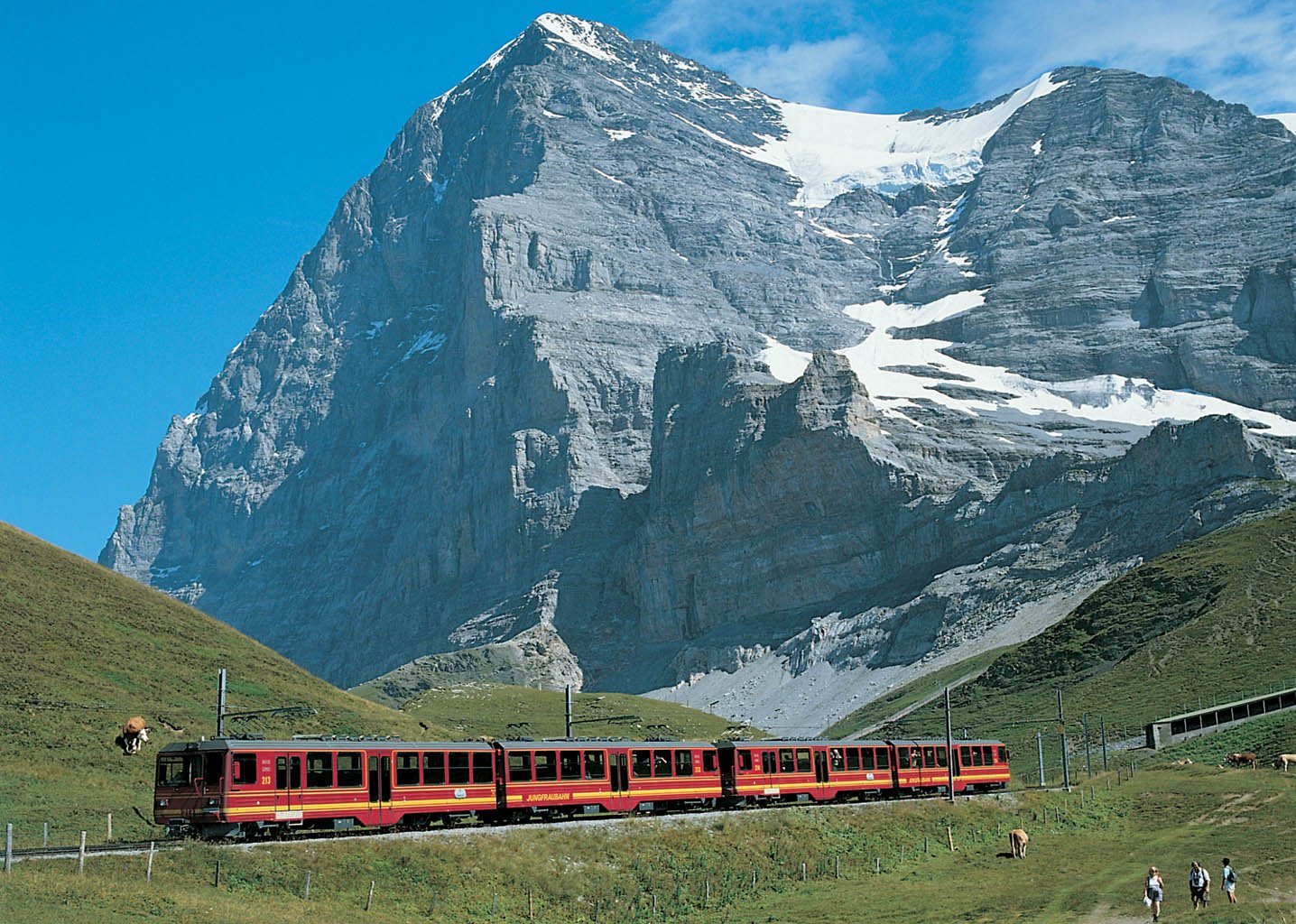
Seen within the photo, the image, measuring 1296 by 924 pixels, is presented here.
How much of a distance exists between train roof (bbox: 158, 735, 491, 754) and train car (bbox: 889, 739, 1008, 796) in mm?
32086

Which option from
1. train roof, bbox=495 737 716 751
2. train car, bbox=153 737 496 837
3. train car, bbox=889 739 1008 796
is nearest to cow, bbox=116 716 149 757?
train car, bbox=153 737 496 837

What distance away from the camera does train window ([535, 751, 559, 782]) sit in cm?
6041

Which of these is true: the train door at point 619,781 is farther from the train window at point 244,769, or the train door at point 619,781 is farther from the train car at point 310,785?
the train window at point 244,769

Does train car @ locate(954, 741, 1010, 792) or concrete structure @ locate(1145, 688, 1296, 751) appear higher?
concrete structure @ locate(1145, 688, 1296, 751)

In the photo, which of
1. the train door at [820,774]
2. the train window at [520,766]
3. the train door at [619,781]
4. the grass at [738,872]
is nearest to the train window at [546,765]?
the train window at [520,766]

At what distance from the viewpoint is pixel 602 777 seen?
63125 mm

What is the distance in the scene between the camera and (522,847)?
54.6 m

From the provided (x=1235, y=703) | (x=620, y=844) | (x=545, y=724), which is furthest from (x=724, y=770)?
(x=545, y=724)

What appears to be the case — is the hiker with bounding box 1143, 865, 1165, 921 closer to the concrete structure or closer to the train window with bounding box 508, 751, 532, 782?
the train window with bounding box 508, 751, 532, 782

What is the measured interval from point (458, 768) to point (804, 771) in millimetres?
23568

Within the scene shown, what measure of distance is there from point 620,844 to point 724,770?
1327 cm

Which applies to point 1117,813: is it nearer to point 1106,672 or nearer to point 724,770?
point 724,770

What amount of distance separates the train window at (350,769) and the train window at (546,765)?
8.53m

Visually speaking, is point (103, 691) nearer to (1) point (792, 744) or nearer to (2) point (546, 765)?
(2) point (546, 765)
